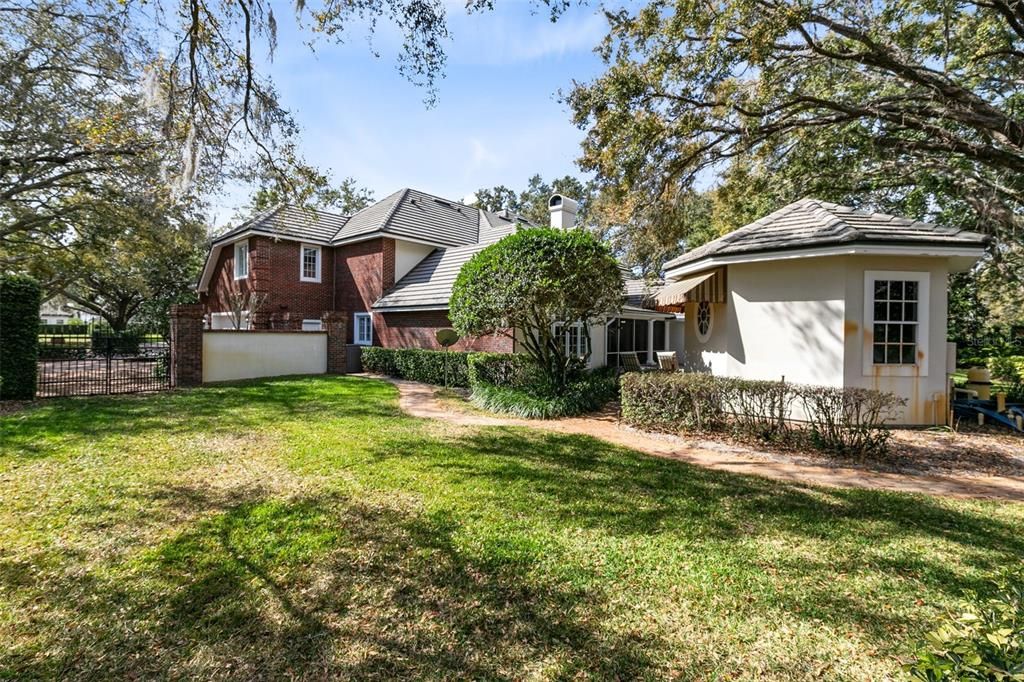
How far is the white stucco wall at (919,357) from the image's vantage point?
36.1ft

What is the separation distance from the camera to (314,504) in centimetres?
603

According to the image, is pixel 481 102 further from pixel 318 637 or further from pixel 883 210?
pixel 883 210

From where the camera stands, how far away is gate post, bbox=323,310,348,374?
20.2m

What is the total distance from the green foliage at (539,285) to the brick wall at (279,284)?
13.9 meters

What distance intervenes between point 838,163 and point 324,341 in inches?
804

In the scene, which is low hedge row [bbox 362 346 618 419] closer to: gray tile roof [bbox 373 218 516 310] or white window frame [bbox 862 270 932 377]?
gray tile roof [bbox 373 218 516 310]

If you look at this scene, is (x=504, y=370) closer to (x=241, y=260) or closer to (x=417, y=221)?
(x=417, y=221)

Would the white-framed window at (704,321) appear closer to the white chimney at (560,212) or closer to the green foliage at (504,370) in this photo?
the green foliage at (504,370)

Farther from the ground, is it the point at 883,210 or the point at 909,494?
the point at 883,210

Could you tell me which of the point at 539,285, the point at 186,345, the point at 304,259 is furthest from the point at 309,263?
the point at 539,285

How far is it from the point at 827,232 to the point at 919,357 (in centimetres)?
370

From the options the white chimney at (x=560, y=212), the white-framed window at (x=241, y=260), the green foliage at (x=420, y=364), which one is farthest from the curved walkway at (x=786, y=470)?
the white-framed window at (x=241, y=260)

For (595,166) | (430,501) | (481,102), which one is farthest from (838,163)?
(430,501)

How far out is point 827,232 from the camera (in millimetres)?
11102
